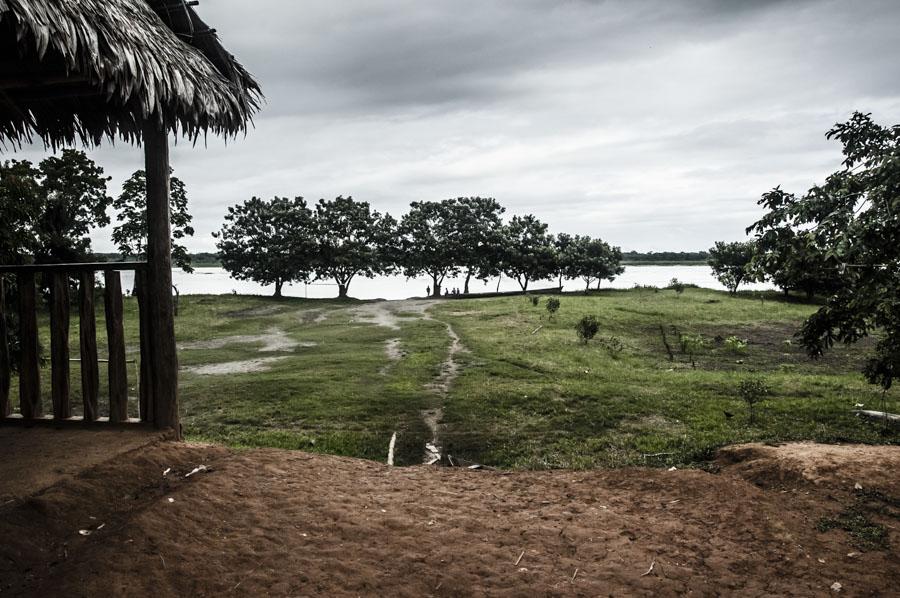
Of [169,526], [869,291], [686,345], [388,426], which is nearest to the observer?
[169,526]

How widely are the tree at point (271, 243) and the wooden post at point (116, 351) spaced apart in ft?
150

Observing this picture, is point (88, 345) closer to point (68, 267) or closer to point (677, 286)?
point (68, 267)

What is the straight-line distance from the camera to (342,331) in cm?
2672

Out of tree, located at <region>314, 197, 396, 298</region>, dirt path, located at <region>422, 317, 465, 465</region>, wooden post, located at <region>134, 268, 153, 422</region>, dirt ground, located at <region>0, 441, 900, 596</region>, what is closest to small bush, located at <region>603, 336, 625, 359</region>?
dirt path, located at <region>422, 317, 465, 465</region>

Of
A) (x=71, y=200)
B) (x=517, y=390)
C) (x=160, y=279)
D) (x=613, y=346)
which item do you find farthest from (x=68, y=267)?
(x=71, y=200)

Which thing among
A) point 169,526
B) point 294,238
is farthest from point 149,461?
point 294,238

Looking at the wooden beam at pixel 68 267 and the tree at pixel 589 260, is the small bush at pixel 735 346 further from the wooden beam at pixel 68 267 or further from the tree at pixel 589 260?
the tree at pixel 589 260

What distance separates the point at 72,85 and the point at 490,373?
39.5ft

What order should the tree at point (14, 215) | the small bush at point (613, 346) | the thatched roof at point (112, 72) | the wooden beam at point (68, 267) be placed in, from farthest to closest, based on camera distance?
the small bush at point (613, 346), the tree at point (14, 215), the wooden beam at point (68, 267), the thatched roof at point (112, 72)

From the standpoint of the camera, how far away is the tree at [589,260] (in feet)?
192

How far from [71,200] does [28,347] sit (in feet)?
121

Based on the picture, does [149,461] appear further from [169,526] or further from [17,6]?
[17,6]

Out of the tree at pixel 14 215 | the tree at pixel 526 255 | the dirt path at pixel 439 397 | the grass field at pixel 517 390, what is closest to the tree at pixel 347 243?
the tree at pixel 526 255

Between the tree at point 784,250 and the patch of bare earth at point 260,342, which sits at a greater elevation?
the tree at point 784,250
